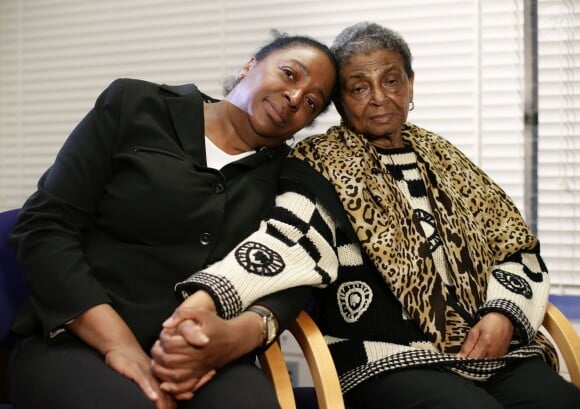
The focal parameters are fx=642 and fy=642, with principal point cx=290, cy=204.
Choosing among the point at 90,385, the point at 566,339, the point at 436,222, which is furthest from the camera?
the point at 436,222

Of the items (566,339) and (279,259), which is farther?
(566,339)

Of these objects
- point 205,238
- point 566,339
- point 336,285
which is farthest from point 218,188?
point 566,339

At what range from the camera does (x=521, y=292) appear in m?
1.89

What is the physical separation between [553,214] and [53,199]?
6.29 ft

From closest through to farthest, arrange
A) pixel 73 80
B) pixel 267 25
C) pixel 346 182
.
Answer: pixel 346 182, pixel 267 25, pixel 73 80

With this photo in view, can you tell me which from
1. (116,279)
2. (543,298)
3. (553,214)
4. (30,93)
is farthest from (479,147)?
(30,93)

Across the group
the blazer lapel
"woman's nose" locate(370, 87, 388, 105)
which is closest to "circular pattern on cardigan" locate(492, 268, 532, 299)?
"woman's nose" locate(370, 87, 388, 105)

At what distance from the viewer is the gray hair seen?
196cm

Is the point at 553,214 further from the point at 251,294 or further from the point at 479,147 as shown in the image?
the point at 251,294

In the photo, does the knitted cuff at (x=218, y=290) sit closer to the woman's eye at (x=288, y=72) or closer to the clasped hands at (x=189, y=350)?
the clasped hands at (x=189, y=350)

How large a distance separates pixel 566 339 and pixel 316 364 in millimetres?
756

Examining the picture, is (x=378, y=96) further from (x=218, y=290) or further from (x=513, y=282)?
(x=218, y=290)

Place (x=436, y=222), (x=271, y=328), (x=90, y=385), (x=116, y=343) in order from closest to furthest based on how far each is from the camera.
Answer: (x=90, y=385) → (x=116, y=343) → (x=271, y=328) → (x=436, y=222)

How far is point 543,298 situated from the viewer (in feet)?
6.27
